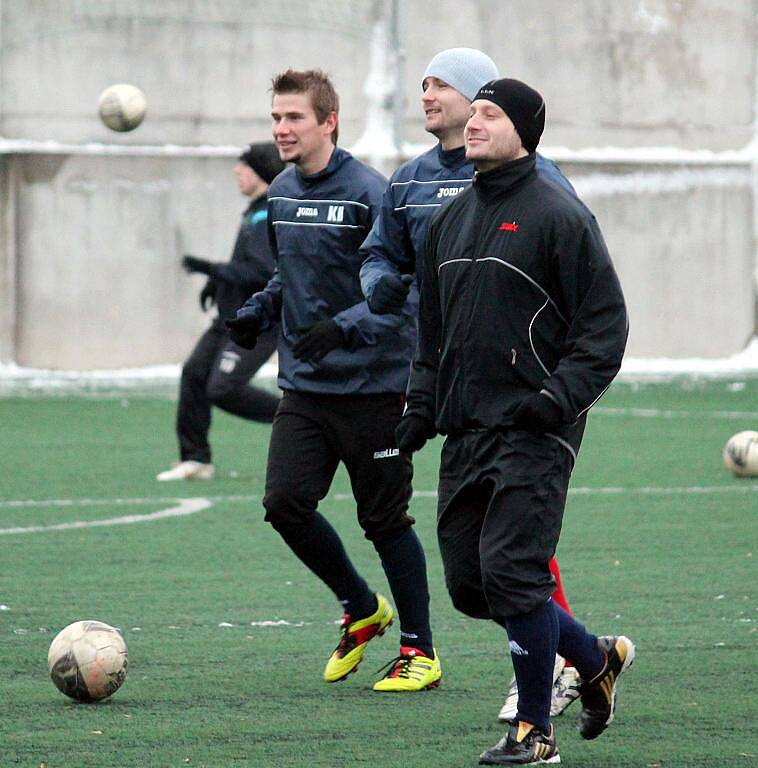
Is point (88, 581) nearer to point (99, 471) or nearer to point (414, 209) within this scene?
point (414, 209)

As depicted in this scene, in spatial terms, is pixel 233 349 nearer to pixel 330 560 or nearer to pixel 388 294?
pixel 330 560

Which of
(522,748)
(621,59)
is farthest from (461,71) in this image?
(621,59)

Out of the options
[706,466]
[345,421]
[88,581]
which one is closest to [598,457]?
[706,466]

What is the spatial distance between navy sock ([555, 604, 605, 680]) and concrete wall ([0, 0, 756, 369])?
1573 cm

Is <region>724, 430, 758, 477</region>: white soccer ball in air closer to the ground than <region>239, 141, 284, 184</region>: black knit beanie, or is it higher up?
closer to the ground

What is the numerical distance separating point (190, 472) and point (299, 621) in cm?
492

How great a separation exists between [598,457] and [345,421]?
7.47m

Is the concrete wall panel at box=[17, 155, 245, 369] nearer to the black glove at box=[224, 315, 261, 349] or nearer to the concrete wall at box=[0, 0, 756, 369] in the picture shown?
the concrete wall at box=[0, 0, 756, 369]

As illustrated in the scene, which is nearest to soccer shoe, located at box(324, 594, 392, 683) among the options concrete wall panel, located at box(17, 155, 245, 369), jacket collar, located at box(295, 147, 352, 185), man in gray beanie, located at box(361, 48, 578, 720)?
man in gray beanie, located at box(361, 48, 578, 720)

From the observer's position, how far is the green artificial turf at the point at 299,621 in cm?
563

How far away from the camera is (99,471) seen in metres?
13.0

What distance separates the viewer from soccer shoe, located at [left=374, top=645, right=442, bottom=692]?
6.47m

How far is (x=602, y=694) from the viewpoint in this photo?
18.4ft

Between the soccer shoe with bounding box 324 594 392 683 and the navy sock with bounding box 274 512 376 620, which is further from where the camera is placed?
the navy sock with bounding box 274 512 376 620
